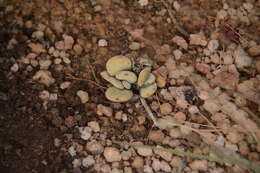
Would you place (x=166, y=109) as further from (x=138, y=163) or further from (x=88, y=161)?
(x=88, y=161)

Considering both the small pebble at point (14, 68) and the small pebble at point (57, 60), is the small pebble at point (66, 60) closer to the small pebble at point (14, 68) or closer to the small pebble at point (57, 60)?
the small pebble at point (57, 60)

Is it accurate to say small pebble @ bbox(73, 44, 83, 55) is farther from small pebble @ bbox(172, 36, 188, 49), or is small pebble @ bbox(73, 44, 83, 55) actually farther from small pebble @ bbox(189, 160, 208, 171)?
small pebble @ bbox(189, 160, 208, 171)

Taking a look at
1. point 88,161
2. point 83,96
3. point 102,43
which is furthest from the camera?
point 102,43

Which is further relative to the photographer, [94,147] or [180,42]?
[180,42]

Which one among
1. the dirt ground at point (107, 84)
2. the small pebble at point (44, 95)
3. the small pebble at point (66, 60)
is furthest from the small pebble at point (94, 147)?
the small pebble at point (66, 60)

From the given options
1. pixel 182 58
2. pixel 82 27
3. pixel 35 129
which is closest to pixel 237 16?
pixel 182 58

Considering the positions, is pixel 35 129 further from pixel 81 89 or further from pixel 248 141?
pixel 248 141

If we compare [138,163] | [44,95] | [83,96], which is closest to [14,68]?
[44,95]
